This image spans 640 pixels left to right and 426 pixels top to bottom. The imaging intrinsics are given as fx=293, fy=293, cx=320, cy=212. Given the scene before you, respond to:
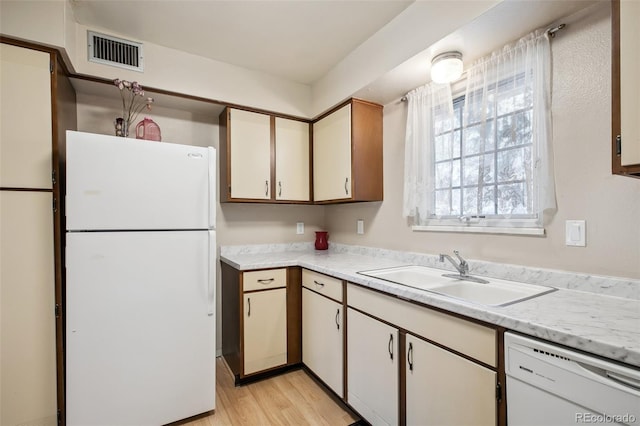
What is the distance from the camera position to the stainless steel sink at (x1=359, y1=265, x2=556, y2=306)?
4.47 feet

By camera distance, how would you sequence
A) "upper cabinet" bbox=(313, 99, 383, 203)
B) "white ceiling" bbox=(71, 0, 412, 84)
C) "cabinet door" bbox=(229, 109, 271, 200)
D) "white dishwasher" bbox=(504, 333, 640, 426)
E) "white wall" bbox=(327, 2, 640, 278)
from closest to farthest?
"white dishwasher" bbox=(504, 333, 640, 426) → "white wall" bbox=(327, 2, 640, 278) → "white ceiling" bbox=(71, 0, 412, 84) → "upper cabinet" bbox=(313, 99, 383, 203) → "cabinet door" bbox=(229, 109, 271, 200)

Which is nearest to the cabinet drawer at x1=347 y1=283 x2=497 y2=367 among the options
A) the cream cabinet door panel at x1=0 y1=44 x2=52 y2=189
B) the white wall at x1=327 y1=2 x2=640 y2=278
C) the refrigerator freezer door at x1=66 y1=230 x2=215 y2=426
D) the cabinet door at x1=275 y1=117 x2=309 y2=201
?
the white wall at x1=327 y1=2 x2=640 y2=278

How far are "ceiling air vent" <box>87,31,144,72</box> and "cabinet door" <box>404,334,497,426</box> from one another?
2.44 metres

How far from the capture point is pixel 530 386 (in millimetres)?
939

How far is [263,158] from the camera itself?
2.53m

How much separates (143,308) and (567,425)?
6.18ft

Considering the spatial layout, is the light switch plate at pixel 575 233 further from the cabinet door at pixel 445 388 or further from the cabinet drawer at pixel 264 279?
the cabinet drawer at pixel 264 279

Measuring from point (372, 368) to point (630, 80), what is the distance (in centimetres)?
158

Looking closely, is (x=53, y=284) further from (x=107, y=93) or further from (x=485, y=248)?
(x=485, y=248)

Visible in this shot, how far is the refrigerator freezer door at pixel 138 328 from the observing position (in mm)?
1520

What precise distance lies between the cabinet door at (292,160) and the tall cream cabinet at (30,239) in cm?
148

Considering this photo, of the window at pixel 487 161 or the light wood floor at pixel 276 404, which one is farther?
the light wood floor at pixel 276 404

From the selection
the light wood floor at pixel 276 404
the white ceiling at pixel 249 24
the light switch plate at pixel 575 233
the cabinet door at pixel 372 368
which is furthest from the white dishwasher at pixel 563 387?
the white ceiling at pixel 249 24

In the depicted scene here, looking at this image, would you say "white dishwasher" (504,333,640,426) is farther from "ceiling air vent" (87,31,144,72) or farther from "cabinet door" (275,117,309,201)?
"ceiling air vent" (87,31,144,72)
